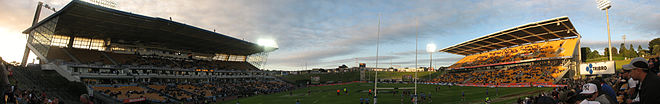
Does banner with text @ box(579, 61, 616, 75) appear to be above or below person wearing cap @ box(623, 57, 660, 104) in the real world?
above

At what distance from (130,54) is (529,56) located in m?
79.1

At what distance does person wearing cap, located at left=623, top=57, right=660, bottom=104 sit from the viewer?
3756mm

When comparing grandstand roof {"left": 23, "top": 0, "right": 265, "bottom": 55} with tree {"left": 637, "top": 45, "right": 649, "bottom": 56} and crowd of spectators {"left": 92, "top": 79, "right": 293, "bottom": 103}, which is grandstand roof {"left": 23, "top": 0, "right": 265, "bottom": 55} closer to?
crowd of spectators {"left": 92, "top": 79, "right": 293, "bottom": 103}

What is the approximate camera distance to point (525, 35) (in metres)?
62.6

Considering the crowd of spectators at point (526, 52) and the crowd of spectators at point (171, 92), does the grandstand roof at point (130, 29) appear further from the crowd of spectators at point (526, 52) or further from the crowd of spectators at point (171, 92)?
the crowd of spectators at point (526, 52)

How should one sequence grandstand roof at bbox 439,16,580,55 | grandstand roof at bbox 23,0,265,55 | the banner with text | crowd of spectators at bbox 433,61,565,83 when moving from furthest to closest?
grandstand roof at bbox 439,16,580,55 → crowd of spectators at bbox 433,61,565,83 → grandstand roof at bbox 23,0,265,55 → the banner with text

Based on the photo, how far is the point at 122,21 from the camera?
42.8m

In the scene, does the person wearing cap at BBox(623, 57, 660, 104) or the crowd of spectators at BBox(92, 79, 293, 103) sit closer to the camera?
the person wearing cap at BBox(623, 57, 660, 104)

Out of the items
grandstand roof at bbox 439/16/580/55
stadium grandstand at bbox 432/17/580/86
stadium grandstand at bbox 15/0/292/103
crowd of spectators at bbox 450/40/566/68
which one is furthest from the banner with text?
stadium grandstand at bbox 15/0/292/103

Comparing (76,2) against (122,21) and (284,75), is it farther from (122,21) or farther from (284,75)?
(284,75)

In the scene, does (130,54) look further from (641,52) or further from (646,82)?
(641,52)

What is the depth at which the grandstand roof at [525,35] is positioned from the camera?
53525mm

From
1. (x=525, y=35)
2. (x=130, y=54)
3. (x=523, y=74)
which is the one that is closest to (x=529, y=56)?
(x=525, y=35)

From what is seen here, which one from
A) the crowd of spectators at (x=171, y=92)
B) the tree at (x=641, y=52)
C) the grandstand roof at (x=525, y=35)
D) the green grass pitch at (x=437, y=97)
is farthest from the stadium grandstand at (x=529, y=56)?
the crowd of spectators at (x=171, y=92)
